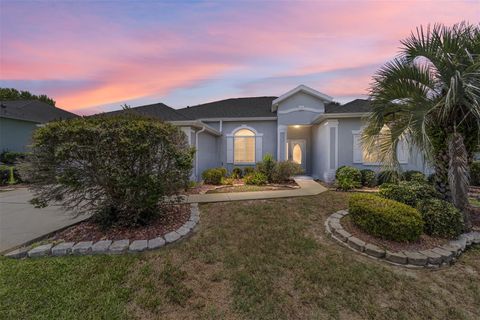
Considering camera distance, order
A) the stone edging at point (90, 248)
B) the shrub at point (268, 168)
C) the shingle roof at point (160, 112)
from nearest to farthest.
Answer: the stone edging at point (90, 248) < the shrub at point (268, 168) < the shingle roof at point (160, 112)

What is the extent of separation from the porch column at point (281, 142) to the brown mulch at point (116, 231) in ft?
27.3

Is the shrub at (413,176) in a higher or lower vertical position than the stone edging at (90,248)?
higher

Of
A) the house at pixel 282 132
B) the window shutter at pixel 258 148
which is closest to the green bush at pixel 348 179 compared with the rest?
the house at pixel 282 132

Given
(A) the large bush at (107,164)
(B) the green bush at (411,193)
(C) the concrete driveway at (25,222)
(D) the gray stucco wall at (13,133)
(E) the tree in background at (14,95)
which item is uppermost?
(E) the tree in background at (14,95)

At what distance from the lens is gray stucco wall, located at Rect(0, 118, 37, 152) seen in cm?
1402

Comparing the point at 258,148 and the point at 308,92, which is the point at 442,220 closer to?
the point at 258,148

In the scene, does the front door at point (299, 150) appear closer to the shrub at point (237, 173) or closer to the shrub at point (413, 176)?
the shrub at point (237, 173)

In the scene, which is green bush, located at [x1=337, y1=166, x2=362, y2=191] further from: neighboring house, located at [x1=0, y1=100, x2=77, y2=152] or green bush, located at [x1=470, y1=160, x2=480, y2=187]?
neighboring house, located at [x1=0, y1=100, x2=77, y2=152]

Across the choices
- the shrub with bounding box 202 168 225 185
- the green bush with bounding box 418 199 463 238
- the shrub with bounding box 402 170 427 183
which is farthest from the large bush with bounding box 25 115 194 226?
the shrub with bounding box 402 170 427 183

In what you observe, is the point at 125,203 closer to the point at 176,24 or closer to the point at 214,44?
the point at 176,24

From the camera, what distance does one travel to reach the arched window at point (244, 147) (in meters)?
12.2

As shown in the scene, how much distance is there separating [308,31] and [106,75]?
8530 mm

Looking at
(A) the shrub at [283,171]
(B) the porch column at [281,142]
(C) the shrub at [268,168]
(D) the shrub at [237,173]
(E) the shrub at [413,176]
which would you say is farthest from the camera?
(B) the porch column at [281,142]

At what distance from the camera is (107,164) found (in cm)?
376
